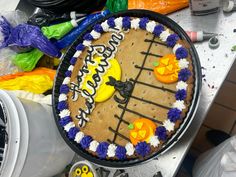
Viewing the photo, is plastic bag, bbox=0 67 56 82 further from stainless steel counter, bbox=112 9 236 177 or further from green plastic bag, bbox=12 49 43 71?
stainless steel counter, bbox=112 9 236 177

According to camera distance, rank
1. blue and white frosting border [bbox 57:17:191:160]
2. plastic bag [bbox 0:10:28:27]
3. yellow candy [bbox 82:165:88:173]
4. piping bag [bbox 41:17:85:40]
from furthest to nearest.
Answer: plastic bag [bbox 0:10:28:27] → piping bag [bbox 41:17:85:40] → yellow candy [bbox 82:165:88:173] → blue and white frosting border [bbox 57:17:191:160]

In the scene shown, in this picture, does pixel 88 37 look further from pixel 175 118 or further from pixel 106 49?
pixel 175 118

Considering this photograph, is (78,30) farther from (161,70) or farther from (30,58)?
(161,70)

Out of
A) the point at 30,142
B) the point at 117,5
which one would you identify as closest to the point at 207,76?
the point at 117,5

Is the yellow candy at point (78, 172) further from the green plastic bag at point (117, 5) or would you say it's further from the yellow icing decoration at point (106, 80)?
the green plastic bag at point (117, 5)

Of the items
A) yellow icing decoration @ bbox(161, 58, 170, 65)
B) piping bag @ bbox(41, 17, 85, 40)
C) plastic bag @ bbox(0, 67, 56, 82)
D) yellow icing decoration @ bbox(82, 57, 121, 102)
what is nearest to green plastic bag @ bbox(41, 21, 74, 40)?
piping bag @ bbox(41, 17, 85, 40)

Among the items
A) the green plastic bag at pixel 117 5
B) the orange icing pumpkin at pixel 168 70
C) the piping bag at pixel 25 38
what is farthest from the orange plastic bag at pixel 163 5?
the piping bag at pixel 25 38
